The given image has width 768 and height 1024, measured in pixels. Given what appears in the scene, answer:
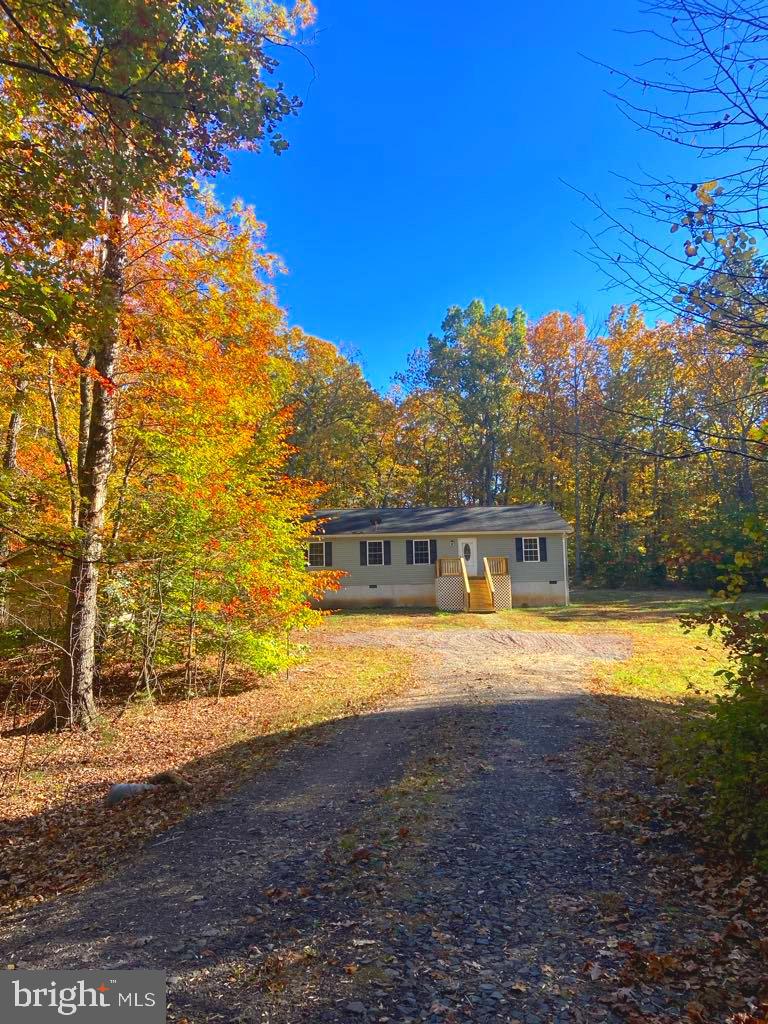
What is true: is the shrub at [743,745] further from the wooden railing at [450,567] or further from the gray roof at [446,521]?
the gray roof at [446,521]

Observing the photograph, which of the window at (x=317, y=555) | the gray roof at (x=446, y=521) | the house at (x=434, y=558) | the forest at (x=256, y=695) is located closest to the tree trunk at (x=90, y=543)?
the forest at (x=256, y=695)

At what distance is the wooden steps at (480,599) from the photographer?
69.6ft

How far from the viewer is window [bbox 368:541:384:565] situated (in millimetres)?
23203

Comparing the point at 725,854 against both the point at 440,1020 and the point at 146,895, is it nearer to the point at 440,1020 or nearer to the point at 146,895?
the point at 440,1020

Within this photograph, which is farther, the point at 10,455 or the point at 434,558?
the point at 434,558

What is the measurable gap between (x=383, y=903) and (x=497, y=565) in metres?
20.1

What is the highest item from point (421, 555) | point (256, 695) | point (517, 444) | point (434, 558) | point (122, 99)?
point (517, 444)

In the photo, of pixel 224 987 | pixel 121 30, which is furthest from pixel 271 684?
pixel 121 30

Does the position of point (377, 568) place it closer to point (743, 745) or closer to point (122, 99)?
point (743, 745)

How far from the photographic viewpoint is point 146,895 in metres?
3.54

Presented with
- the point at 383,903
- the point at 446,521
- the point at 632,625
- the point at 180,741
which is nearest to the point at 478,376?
the point at 446,521

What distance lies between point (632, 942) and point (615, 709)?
17.1 feet

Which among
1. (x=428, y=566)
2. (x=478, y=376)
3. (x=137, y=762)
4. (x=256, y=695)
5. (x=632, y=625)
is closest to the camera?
(x=137, y=762)

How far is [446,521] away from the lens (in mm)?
24125
